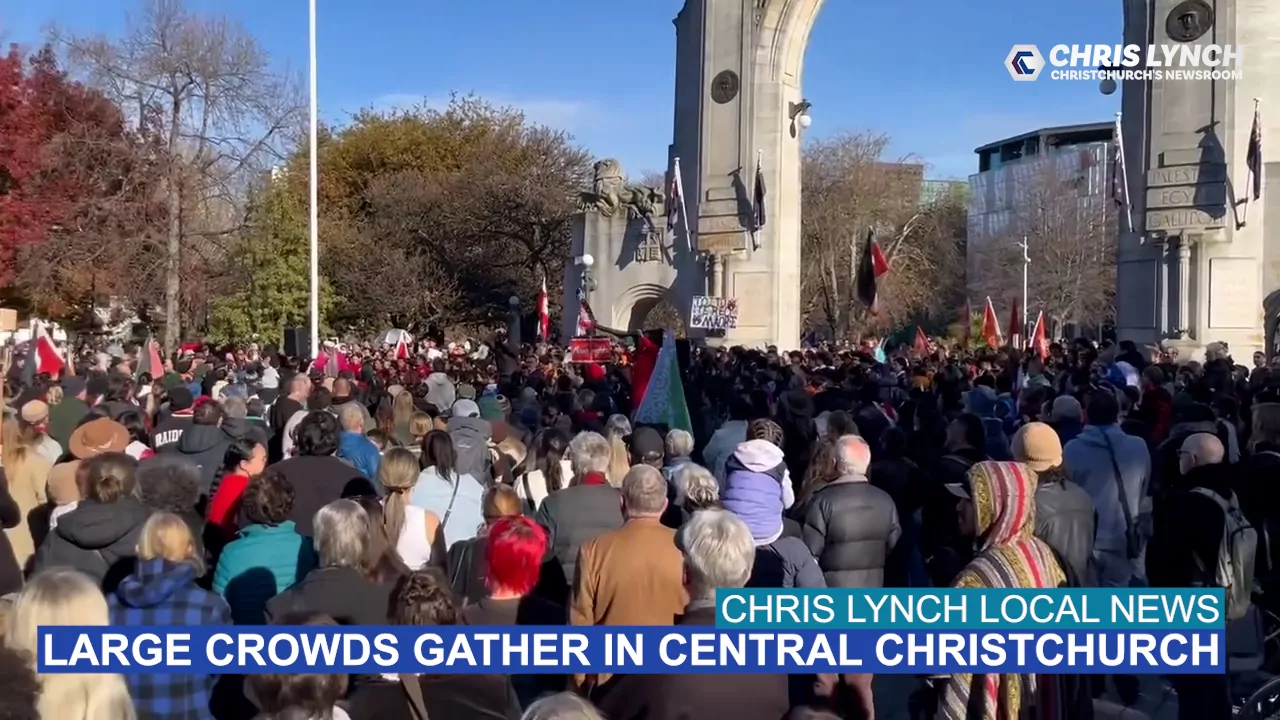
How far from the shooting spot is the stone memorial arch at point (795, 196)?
22.1 m

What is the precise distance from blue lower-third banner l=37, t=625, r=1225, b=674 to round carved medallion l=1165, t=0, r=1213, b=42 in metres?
20.1

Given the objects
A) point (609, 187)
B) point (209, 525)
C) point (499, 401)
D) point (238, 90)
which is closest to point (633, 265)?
point (609, 187)

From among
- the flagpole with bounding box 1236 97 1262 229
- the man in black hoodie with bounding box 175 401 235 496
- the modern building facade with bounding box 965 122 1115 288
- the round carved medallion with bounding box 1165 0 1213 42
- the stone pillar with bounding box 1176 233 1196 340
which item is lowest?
the man in black hoodie with bounding box 175 401 235 496

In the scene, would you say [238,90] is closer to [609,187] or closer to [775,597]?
[609,187]

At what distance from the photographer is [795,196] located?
2898cm

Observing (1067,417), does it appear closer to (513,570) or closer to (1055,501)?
(1055,501)

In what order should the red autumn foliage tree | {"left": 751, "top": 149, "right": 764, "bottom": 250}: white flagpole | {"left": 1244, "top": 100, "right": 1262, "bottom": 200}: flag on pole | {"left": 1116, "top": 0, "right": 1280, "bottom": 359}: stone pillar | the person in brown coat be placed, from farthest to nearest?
the red autumn foliage tree, {"left": 751, "top": 149, "right": 764, "bottom": 250}: white flagpole, {"left": 1116, "top": 0, "right": 1280, "bottom": 359}: stone pillar, {"left": 1244, "top": 100, "right": 1262, "bottom": 200}: flag on pole, the person in brown coat

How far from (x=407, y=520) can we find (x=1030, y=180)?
64.9 m

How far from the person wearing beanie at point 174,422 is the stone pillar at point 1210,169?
17631 mm

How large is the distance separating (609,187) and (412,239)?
50.8 feet

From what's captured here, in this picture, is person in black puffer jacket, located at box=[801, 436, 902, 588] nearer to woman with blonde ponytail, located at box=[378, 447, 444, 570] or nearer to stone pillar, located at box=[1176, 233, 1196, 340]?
woman with blonde ponytail, located at box=[378, 447, 444, 570]

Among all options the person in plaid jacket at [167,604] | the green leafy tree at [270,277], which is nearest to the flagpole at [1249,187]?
the person in plaid jacket at [167,604]

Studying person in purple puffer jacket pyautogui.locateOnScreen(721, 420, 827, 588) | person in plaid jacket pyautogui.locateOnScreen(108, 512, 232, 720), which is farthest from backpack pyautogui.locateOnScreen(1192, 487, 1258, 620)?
person in plaid jacket pyautogui.locateOnScreen(108, 512, 232, 720)

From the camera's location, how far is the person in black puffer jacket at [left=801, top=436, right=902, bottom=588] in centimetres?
607
